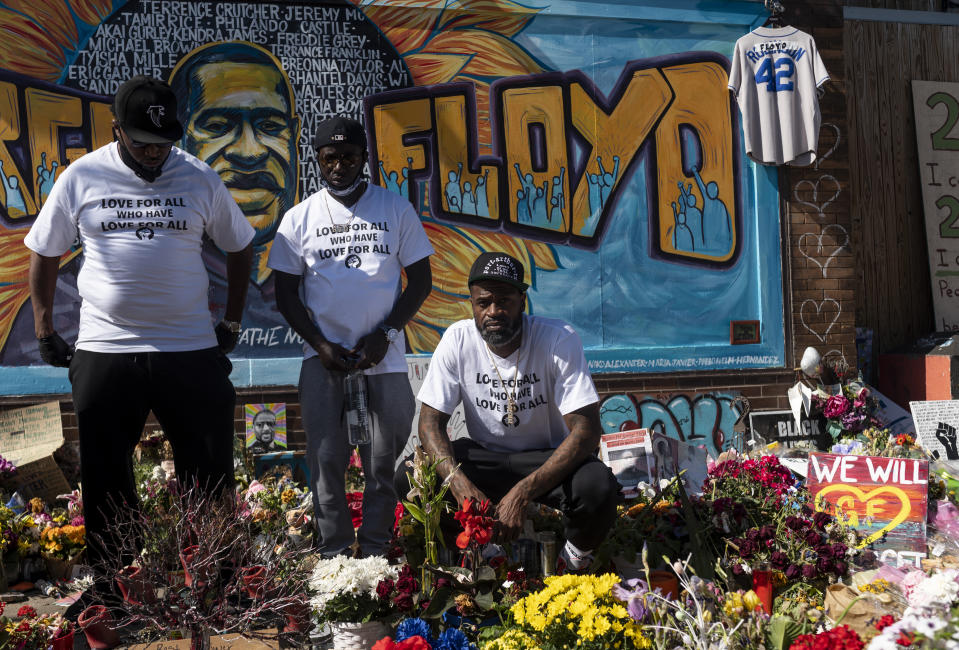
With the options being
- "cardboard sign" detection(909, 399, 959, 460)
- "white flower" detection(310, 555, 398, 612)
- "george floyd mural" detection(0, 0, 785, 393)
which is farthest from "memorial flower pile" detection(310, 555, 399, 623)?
"cardboard sign" detection(909, 399, 959, 460)

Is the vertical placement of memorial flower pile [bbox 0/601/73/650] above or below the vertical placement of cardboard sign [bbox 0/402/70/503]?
below

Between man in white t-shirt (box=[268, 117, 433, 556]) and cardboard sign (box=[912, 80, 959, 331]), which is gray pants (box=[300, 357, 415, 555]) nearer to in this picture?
man in white t-shirt (box=[268, 117, 433, 556])

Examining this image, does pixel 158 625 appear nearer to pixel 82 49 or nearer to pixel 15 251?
pixel 15 251

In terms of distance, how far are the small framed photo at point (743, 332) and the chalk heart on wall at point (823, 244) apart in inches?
30.4

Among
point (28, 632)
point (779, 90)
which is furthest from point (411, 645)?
point (779, 90)

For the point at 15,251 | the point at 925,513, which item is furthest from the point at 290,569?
the point at 15,251

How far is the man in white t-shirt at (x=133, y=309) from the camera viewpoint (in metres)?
3.66

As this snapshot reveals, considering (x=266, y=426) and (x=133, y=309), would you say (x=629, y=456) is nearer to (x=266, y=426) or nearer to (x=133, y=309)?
(x=266, y=426)

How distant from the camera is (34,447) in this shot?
6043 mm

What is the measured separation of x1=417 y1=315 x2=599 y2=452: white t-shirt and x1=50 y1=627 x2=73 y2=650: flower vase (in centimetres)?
170

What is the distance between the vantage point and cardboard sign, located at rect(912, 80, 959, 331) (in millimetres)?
8352

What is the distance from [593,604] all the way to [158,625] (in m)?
1.30

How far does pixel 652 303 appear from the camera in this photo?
744 cm

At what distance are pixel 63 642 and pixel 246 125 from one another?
15.2ft
